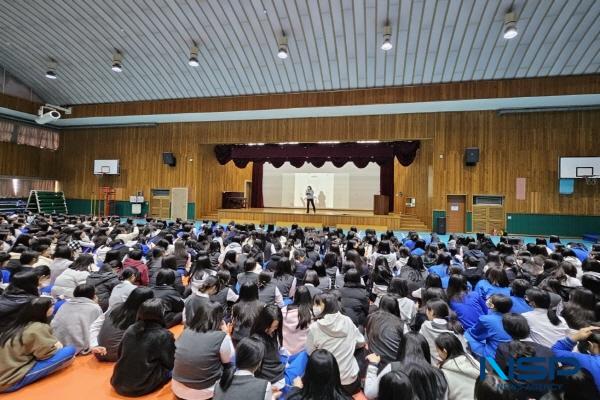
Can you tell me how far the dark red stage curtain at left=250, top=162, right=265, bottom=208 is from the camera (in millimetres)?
24812

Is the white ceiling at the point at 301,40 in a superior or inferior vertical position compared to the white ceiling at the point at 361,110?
superior

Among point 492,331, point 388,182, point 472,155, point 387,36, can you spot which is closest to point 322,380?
point 492,331

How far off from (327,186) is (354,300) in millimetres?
19709

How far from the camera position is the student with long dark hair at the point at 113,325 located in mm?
3201

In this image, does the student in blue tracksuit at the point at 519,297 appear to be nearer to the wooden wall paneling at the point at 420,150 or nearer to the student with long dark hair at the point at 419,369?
the student with long dark hair at the point at 419,369

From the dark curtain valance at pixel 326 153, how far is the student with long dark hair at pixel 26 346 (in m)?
15.3

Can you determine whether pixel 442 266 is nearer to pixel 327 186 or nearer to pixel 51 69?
pixel 327 186

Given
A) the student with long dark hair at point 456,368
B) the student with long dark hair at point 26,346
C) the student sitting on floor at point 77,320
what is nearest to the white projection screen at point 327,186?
the student sitting on floor at point 77,320

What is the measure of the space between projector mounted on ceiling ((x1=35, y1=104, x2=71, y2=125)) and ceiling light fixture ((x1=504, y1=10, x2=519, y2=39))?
20.8 m

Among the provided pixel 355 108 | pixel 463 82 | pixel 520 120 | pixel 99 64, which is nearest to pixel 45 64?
pixel 99 64

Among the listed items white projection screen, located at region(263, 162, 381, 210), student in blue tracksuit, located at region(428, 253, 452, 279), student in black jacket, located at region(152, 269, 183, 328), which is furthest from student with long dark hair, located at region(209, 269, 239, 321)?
white projection screen, located at region(263, 162, 381, 210)

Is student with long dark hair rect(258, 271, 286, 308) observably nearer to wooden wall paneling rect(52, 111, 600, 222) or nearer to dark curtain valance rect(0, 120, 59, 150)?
wooden wall paneling rect(52, 111, 600, 222)

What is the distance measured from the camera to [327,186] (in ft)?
77.3

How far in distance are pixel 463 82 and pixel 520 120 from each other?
12.0 ft
